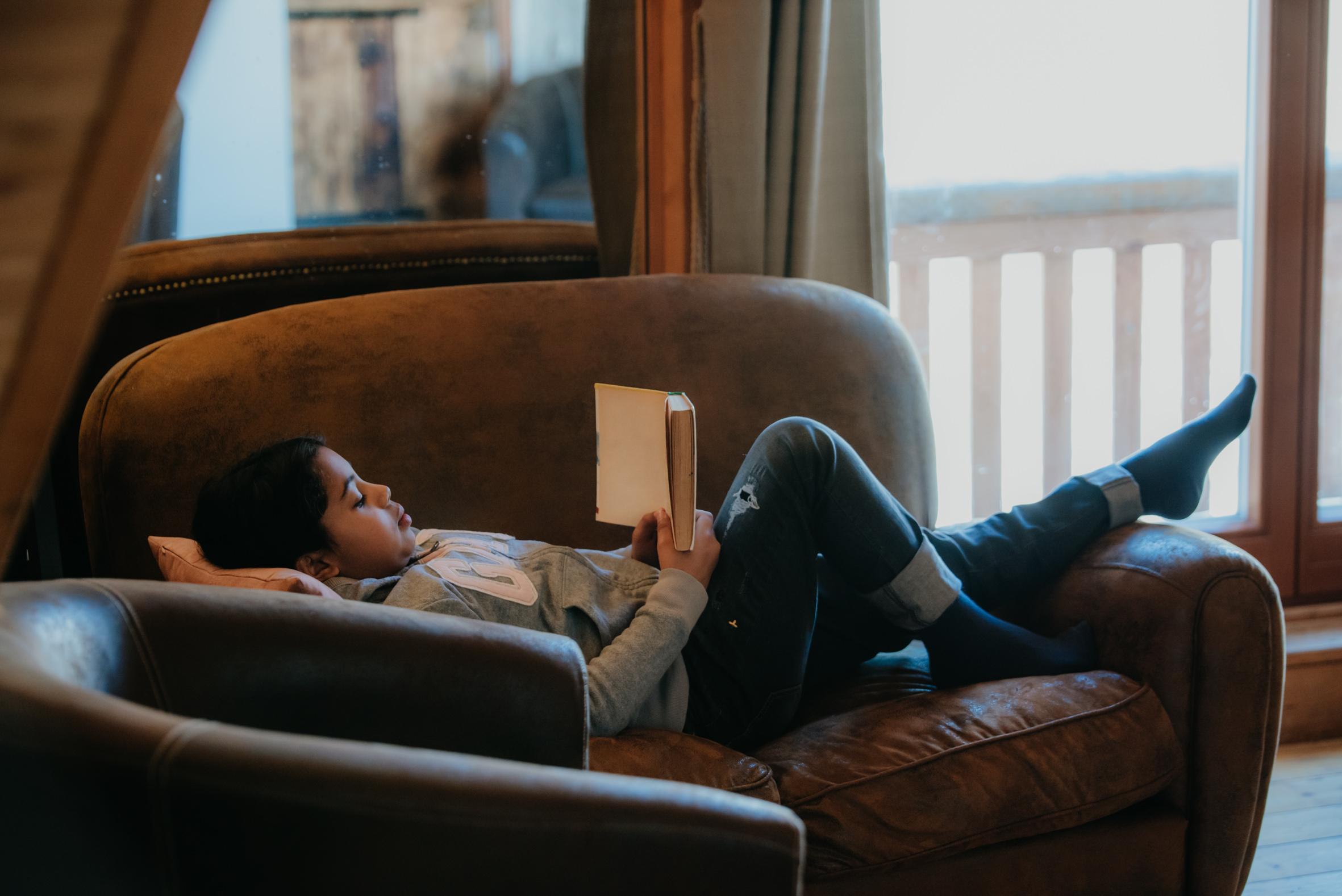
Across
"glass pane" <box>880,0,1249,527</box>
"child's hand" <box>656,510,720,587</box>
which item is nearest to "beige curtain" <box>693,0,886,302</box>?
"glass pane" <box>880,0,1249,527</box>

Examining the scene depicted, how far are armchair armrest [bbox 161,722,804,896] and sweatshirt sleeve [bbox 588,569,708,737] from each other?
2.03 feet

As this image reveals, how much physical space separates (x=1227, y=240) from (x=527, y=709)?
8.23 feet

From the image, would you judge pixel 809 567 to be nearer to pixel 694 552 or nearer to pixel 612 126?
pixel 694 552

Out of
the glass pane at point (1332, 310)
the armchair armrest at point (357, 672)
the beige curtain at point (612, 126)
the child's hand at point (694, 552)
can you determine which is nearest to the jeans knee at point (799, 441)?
the child's hand at point (694, 552)

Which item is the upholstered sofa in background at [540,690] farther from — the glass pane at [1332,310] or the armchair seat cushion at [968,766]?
the glass pane at [1332,310]

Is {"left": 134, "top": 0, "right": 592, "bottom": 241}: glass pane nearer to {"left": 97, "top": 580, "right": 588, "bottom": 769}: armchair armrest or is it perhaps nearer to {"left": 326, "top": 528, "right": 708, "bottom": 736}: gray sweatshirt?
{"left": 326, "top": 528, "right": 708, "bottom": 736}: gray sweatshirt

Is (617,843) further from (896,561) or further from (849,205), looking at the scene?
(849,205)

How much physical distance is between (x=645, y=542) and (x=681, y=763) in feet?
1.24

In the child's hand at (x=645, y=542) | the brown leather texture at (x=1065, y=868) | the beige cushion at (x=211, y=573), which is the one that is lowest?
the brown leather texture at (x=1065, y=868)

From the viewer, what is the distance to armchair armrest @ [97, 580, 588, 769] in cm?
77

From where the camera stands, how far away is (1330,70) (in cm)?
242

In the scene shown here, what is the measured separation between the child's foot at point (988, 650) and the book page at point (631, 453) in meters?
0.45

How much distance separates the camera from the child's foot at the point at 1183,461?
1564 millimetres

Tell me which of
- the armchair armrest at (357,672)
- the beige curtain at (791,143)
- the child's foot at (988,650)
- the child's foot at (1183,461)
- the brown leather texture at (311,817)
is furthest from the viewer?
the beige curtain at (791,143)
